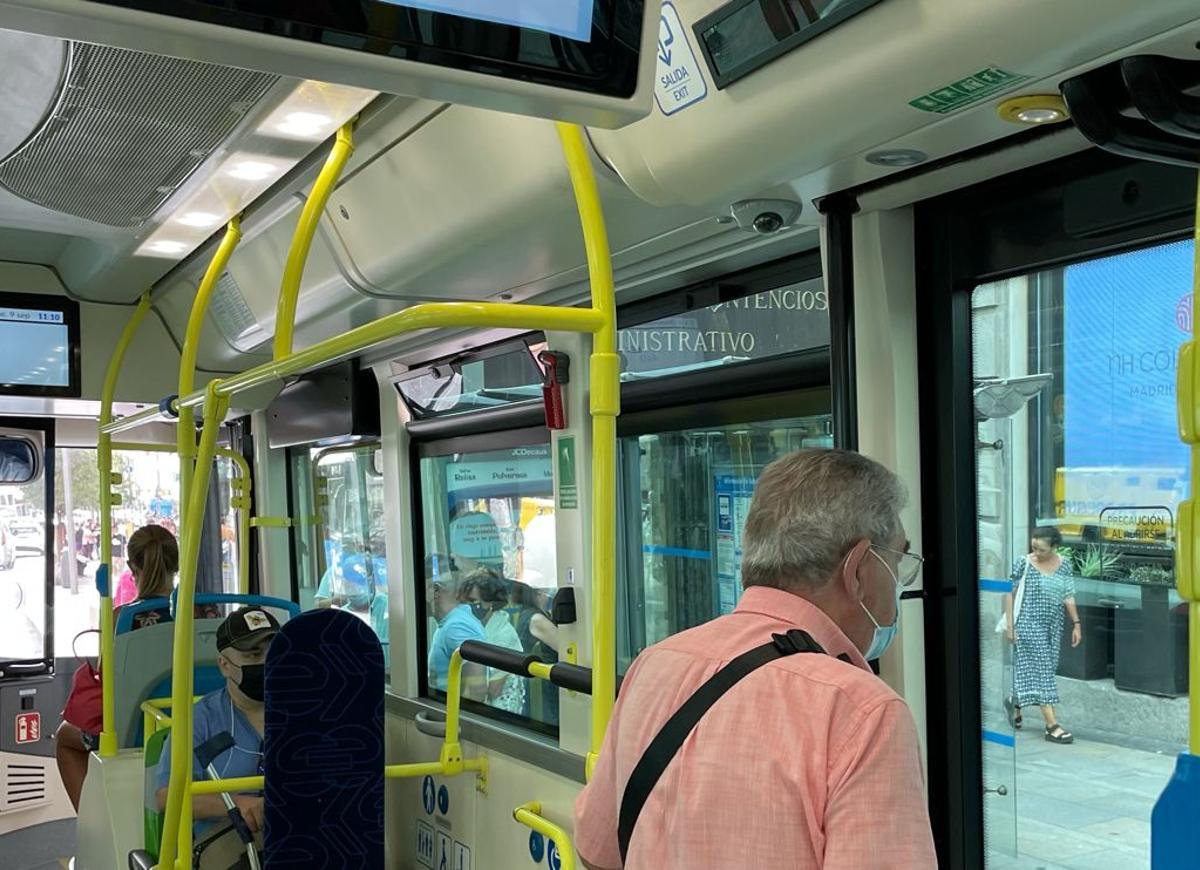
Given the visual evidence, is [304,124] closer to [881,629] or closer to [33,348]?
[881,629]

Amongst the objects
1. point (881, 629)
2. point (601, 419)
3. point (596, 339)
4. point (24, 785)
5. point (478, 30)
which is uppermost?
point (478, 30)

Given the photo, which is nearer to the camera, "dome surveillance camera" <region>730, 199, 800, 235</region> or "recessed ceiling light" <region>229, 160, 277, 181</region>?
"dome surveillance camera" <region>730, 199, 800, 235</region>

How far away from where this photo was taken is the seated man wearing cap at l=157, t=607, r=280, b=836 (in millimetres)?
3529

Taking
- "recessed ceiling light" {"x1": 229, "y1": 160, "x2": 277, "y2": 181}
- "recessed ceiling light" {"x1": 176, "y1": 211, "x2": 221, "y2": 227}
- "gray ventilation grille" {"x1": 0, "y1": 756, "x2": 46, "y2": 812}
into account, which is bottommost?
"gray ventilation grille" {"x1": 0, "y1": 756, "x2": 46, "y2": 812}

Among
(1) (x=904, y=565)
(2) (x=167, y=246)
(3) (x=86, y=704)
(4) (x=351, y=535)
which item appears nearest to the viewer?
(1) (x=904, y=565)

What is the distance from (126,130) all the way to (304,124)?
0.39m

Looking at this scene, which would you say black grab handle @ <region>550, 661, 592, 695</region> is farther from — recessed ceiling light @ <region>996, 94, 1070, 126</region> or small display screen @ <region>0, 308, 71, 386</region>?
small display screen @ <region>0, 308, 71, 386</region>

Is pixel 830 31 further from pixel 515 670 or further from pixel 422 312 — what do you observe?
pixel 515 670

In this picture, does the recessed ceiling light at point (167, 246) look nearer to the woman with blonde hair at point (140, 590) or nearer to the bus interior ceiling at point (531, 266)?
the bus interior ceiling at point (531, 266)

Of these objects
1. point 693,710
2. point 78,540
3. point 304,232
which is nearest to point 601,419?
point 693,710

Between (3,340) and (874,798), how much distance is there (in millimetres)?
4320

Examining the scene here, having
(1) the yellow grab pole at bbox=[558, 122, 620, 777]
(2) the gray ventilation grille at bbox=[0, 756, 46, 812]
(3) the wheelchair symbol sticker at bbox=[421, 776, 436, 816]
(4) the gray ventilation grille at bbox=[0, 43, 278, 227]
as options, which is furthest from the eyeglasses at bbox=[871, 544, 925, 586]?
(2) the gray ventilation grille at bbox=[0, 756, 46, 812]

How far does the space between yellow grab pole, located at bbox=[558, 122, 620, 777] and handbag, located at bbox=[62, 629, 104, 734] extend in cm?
350

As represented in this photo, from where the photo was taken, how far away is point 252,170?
9.63 feet
